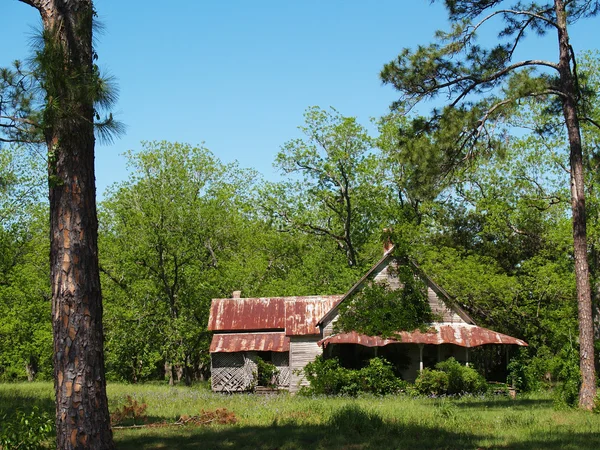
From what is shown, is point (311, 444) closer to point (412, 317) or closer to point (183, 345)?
point (412, 317)

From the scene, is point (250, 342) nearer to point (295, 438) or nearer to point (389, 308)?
point (389, 308)

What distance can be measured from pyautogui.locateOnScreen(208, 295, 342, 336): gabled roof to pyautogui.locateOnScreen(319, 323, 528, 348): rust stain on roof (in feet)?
16.8

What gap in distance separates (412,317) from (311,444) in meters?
18.2

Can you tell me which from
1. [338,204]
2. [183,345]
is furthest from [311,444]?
[338,204]

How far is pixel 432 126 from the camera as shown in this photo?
56.7 feet

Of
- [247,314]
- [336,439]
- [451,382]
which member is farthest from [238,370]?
[336,439]

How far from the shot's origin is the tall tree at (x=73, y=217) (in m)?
8.12

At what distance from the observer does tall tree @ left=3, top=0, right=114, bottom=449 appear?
8125 millimetres

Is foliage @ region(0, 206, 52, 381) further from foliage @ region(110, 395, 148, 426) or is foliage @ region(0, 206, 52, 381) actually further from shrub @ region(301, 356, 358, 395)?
foliage @ region(110, 395, 148, 426)

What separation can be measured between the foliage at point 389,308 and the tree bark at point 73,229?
2053cm

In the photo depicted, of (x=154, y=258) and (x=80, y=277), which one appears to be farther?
(x=154, y=258)

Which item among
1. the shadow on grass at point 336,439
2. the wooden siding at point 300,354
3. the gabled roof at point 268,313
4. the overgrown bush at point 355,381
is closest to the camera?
the shadow on grass at point 336,439

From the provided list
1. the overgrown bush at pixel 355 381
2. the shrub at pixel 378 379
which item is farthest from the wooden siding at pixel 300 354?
the shrub at pixel 378 379

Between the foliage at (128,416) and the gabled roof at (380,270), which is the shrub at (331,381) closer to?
the gabled roof at (380,270)
